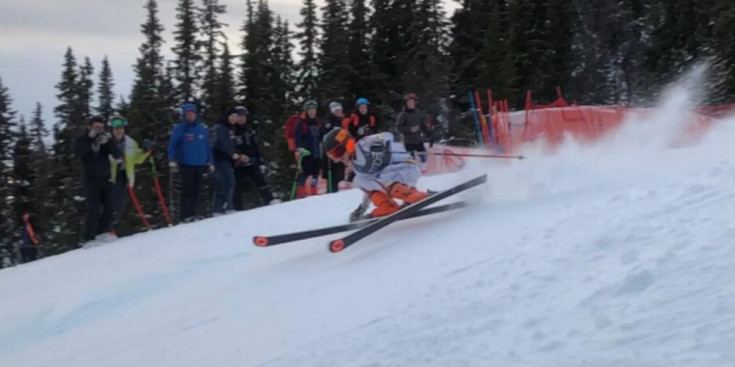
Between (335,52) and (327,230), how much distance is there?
43.5m

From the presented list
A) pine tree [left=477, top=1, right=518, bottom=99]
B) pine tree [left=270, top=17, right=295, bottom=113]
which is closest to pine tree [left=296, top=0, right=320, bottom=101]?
pine tree [left=270, top=17, right=295, bottom=113]

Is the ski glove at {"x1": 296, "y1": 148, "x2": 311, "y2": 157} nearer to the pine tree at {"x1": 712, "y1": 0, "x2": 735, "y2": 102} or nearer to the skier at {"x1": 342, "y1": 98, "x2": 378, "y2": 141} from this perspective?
the skier at {"x1": 342, "y1": 98, "x2": 378, "y2": 141}

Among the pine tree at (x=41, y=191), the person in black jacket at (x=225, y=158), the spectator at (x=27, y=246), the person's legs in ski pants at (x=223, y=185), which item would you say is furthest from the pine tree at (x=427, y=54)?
the person's legs in ski pants at (x=223, y=185)

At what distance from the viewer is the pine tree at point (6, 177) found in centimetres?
5025

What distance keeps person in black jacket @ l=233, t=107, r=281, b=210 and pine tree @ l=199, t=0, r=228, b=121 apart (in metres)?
41.4

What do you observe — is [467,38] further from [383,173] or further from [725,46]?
[383,173]

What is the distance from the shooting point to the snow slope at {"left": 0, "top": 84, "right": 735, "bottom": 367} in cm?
430

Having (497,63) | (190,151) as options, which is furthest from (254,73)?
(190,151)

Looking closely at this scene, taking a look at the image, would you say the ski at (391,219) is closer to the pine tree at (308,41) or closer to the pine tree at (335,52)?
the pine tree at (335,52)

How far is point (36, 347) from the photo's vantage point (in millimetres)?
7645

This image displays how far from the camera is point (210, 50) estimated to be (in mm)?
59000

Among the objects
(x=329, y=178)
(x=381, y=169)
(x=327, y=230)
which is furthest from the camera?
(x=329, y=178)

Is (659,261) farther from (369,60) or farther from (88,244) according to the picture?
(369,60)

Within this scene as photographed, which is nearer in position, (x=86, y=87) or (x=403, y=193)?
(x=403, y=193)
